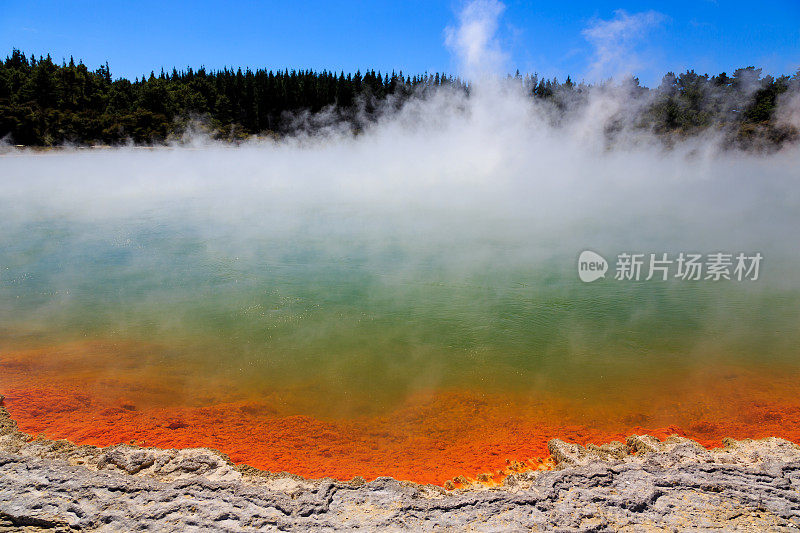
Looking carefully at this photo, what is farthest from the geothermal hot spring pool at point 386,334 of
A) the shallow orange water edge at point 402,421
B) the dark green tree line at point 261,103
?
the dark green tree line at point 261,103

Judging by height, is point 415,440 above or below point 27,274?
below

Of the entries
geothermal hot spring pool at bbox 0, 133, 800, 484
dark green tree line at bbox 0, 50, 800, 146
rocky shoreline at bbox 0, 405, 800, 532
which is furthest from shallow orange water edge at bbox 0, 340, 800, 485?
dark green tree line at bbox 0, 50, 800, 146

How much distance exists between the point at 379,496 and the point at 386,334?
2460 mm

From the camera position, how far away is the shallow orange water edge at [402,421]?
Result: 348 cm

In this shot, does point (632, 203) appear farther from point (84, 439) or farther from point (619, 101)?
point (619, 101)

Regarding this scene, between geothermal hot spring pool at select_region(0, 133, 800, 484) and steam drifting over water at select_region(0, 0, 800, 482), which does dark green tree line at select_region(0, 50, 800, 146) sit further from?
geothermal hot spring pool at select_region(0, 133, 800, 484)

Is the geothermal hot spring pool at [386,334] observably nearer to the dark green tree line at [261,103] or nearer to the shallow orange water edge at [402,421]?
the shallow orange water edge at [402,421]

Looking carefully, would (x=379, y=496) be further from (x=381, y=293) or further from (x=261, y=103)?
(x=261, y=103)

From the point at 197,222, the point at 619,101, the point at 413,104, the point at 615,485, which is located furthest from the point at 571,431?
the point at 413,104

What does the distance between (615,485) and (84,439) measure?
384cm

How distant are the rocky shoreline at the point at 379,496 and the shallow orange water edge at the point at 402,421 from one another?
1.26ft

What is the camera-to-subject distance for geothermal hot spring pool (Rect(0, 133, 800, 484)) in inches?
149

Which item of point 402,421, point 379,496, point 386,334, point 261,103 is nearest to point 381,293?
point 386,334

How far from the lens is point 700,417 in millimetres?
3998
